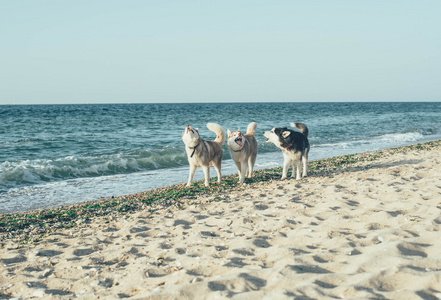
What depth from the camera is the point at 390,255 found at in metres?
3.79

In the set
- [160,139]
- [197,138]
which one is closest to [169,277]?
[197,138]

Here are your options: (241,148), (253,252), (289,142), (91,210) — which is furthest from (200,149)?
(253,252)

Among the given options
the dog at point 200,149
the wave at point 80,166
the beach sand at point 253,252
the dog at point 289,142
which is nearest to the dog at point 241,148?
the dog at point 200,149

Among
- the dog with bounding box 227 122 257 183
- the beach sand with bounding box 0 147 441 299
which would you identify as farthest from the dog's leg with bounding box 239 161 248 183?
the beach sand with bounding box 0 147 441 299

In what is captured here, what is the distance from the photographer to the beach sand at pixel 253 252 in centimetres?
331

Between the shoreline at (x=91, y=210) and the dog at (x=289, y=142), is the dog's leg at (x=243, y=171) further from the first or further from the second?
the dog at (x=289, y=142)

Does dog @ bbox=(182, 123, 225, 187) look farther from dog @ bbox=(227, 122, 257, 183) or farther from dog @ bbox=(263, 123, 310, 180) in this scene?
dog @ bbox=(263, 123, 310, 180)

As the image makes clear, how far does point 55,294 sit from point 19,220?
4179 mm

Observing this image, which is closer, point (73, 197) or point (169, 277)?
point (169, 277)

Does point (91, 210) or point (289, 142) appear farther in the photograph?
point (289, 142)

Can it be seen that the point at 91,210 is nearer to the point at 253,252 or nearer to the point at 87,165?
the point at 253,252

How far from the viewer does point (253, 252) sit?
4.39 m

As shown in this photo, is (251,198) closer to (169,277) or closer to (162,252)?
(162,252)

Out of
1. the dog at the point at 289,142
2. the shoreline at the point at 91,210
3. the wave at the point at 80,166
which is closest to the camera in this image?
the shoreline at the point at 91,210
